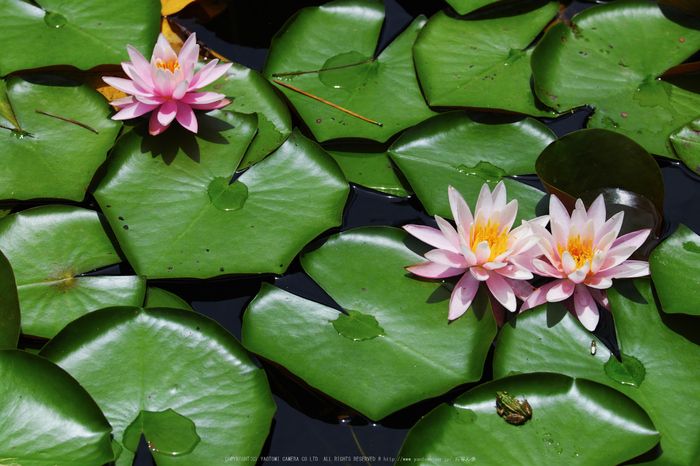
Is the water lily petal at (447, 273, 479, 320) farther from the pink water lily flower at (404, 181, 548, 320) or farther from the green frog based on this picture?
the green frog

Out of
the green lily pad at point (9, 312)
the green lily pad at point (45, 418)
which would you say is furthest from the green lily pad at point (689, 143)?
the green lily pad at point (9, 312)

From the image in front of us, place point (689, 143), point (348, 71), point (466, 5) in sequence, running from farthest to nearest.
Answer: point (466, 5) → point (348, 71) → point (689, 143)

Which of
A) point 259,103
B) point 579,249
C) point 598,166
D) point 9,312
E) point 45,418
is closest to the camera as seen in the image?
point 45,418

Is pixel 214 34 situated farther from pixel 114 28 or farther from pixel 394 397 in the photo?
pixel 394 397

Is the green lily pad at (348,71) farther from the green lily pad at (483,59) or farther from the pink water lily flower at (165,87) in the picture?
the pink water lily flower at (165,87)

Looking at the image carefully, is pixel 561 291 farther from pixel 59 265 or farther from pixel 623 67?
pixel 59 265

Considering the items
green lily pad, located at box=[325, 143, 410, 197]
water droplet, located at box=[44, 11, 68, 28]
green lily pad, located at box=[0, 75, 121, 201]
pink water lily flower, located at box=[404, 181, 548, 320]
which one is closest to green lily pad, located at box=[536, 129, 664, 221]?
pink water lily flower, located at box=[404, 181, 548, 320]

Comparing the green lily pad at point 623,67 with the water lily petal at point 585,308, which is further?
the green lily pad at point 623,67

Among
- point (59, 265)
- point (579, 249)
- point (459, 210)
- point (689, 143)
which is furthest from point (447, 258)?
point (59, 265)
